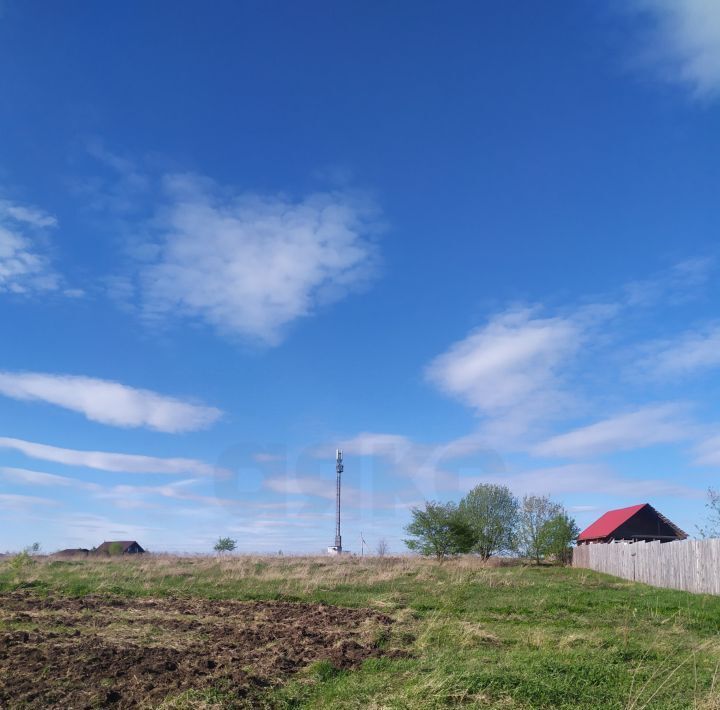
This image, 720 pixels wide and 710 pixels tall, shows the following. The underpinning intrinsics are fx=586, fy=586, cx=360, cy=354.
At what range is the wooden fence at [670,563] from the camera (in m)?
16.5

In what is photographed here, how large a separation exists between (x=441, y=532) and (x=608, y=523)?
12227 millimetres

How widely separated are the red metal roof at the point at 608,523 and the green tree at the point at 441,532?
9.28m

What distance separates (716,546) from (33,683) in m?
16.8

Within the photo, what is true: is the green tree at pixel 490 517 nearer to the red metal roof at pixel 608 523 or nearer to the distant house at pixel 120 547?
the red metal roof at pixel 608 523

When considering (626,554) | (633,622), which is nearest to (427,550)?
(626,554)

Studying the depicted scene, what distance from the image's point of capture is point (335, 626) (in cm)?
1105

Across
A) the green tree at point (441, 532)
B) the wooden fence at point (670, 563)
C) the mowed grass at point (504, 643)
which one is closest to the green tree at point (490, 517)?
the green tree at point (441, 532)

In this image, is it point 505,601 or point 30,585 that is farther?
point 30,585

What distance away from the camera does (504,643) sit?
912cm

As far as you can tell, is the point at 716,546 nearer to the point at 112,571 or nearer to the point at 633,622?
the point at 633,622

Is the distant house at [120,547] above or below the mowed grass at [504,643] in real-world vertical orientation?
below

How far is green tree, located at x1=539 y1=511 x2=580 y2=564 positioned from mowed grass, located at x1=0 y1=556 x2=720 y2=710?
21.6 metres

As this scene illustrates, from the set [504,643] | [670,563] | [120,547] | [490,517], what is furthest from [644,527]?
[120,547]

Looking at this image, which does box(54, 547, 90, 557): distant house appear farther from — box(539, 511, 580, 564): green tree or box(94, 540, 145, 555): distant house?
box(539, 511, 580, 564): green tree
